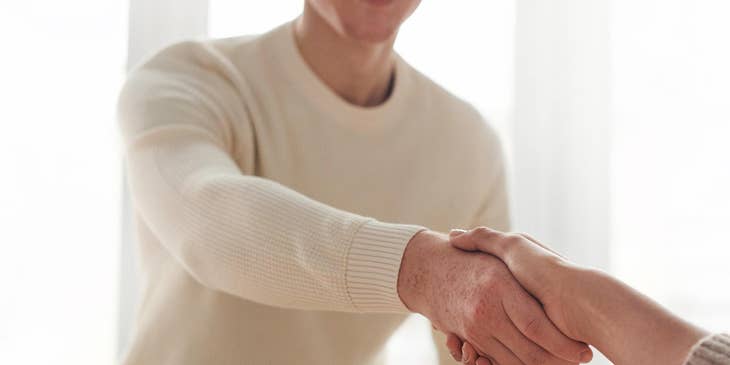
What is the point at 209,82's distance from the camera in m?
1.27

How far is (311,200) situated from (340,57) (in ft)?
1.51

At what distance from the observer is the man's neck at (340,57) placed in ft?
4.52

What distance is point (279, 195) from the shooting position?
0.97 m

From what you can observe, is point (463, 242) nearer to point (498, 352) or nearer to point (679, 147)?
point (498, 352)

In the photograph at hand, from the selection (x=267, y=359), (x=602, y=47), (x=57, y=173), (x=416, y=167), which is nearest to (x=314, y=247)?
(x=267, y=359)

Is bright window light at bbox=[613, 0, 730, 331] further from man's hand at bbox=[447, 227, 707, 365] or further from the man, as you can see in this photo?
man's hand at bbox=[447, 227, 707, 365]

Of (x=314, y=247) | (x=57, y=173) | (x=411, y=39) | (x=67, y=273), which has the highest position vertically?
(x=314, y=247)

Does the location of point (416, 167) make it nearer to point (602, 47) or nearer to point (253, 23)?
point (253, 23)

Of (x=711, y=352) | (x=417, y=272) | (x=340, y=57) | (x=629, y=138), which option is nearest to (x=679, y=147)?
(x=629, y=138)

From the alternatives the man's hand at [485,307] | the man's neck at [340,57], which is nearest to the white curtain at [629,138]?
the man's neck at [340,57]

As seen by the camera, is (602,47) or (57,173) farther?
(602,47)

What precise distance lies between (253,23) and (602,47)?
0.95 meters

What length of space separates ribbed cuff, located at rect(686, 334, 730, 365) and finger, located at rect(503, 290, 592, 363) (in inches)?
6.7

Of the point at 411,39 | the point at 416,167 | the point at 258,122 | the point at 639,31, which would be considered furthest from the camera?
the point at 639,31
